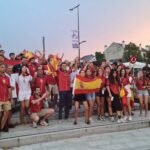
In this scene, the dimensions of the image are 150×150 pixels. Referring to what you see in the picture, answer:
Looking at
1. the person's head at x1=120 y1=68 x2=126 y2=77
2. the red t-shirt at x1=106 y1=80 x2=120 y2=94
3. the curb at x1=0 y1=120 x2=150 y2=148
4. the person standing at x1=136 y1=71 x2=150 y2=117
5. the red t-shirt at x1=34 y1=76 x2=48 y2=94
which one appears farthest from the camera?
the person standing at x1=136 y1=71 x2=150 y2=117

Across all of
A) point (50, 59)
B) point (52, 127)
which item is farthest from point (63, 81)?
point (52, 127)

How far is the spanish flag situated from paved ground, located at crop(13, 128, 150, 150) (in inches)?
62.8

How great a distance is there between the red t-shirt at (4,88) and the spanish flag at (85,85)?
7.13 ft

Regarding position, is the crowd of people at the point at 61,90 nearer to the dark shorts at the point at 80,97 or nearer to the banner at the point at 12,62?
the dark shorts at the point at 80,97

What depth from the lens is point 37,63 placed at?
12633 millimetres

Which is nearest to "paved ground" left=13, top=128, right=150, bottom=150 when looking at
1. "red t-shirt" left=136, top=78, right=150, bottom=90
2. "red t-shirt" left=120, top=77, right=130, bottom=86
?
"red t-shirt" left=120, top=77, right=130, bottom=86

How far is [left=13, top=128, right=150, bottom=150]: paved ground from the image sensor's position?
9.27 meters

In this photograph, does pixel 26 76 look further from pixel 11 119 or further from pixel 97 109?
pixel 97 109

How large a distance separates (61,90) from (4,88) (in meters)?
2.18

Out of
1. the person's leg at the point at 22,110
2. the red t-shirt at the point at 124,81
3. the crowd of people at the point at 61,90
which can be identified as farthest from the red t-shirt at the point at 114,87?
the person's leg at the point at 22,110

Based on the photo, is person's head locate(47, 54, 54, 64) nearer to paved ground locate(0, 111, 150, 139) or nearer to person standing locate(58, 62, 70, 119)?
person standing locate(58, 62, 70, 119)

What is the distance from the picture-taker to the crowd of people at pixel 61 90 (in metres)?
10.9

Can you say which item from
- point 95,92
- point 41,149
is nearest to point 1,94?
point 41,149

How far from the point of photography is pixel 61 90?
11867mm
